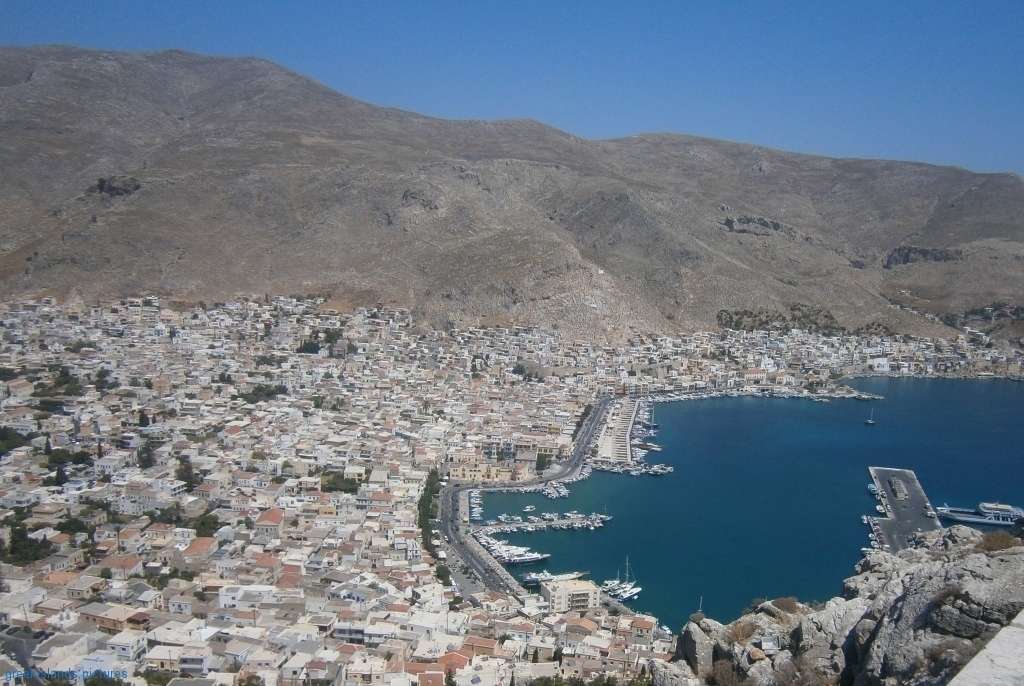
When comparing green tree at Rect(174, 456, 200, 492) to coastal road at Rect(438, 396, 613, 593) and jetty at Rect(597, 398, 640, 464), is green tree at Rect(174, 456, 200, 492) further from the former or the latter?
jetty at Rect(597, 398, 640, 464)

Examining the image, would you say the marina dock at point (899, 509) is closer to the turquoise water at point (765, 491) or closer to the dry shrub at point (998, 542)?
the turquoise water at point (765, 491)

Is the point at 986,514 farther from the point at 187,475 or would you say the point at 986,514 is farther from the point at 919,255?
the point at 919,255

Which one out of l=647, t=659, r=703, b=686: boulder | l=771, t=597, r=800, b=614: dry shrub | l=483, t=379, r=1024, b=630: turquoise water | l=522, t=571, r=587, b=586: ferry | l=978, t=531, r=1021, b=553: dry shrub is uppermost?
l=978, t=531, r=1021, b=553: dry shrub

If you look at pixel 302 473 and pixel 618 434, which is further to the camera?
pixel 618 434

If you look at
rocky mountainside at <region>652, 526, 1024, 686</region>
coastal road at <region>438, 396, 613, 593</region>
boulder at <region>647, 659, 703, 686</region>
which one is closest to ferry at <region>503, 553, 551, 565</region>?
coastal road at <region>438, 396, 613, 593</region>

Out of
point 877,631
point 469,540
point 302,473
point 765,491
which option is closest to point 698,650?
point 877,631

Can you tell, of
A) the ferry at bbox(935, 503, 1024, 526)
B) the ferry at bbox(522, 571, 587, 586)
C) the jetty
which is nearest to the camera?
the ferry at bbox(522, 571, 587, 586)
